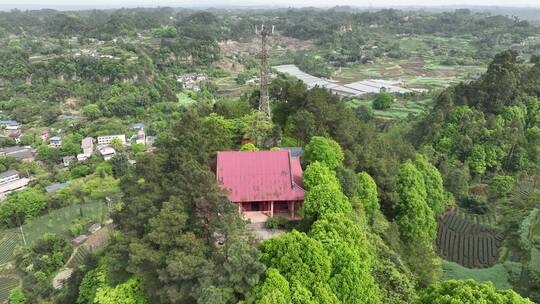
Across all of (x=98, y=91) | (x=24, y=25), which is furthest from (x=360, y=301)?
(x=24, y=25)

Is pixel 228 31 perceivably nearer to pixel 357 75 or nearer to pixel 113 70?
pixel 357 75

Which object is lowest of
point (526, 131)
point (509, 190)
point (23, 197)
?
point (23, 197)

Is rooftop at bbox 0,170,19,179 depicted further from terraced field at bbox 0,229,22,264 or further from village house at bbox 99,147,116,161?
terraced field at bbox 0,229,22,264

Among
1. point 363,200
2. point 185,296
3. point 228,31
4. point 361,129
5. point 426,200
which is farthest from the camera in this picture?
point 228,31

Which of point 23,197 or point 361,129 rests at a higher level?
point 361,129

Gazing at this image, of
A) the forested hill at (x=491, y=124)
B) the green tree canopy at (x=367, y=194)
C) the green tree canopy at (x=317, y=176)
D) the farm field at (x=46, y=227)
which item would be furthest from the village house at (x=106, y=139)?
the green tree canopy at (x=317, y=176)

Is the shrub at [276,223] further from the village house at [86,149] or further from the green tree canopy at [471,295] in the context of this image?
the village house at [86,149]

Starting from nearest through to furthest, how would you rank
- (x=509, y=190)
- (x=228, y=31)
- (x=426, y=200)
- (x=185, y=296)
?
(x=185, y=296) → (x=426, y=200) → (x=509, y=190) → (x=228, y=31)
